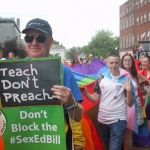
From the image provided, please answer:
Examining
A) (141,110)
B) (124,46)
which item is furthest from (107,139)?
(124,46)

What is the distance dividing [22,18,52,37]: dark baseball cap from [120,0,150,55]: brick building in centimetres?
4861

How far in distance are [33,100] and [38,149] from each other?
375 mm

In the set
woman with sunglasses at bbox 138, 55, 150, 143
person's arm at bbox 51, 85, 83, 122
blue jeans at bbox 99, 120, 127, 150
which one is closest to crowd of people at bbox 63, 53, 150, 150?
blue jeans at bbox 99, 120, 127, 150

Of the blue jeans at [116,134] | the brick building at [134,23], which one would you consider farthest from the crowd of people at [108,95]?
the brick building at [134,23]

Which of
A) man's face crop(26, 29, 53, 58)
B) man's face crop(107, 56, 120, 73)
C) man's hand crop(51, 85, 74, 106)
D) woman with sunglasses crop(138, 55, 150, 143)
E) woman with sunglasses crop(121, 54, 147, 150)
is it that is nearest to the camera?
man's hand crop(51, 85, 74, 106)

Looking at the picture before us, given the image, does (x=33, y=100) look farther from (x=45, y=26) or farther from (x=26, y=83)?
(x=45, y=26)

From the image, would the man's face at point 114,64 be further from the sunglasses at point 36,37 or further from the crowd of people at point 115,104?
the sunglasses at point 36,37

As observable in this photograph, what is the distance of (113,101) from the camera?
402cm

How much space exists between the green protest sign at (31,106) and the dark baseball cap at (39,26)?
381 mm

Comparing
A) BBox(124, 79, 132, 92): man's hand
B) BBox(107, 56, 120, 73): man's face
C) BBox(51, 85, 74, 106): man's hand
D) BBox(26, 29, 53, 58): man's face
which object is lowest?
BBox(124, 79, 132, 92): man's hand

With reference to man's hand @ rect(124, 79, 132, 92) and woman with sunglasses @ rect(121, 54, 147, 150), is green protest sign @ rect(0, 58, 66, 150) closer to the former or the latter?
man's hand @ rect(124, 79, 132, 92)

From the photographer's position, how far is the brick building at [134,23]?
51281mm

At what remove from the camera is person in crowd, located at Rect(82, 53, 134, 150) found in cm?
393

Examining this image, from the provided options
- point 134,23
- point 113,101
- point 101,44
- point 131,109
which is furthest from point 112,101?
point 101,44
